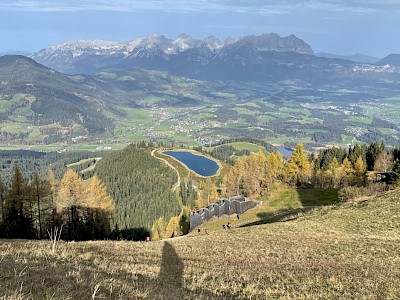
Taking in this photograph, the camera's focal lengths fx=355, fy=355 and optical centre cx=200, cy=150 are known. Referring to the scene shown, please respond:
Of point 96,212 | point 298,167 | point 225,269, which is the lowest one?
point 96,212

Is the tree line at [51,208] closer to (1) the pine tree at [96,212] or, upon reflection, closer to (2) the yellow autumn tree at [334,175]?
(1) the pine tree at [96,212]

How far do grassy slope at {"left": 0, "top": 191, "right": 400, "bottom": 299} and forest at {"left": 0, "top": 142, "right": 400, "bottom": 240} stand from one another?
2704mm

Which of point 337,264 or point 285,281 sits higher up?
point 285,281

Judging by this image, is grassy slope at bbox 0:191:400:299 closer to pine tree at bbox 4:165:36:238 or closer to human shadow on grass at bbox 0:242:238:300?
human shadow on grass at bbox 0:242:238:300

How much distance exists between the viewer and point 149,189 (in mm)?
153875

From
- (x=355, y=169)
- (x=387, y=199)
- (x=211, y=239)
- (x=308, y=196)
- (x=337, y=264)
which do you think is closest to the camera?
(x=337, y=264)

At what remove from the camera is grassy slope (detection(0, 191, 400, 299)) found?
11.5m

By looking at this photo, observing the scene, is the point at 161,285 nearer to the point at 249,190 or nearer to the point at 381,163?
the point at 249,190

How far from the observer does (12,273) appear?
38.7ft

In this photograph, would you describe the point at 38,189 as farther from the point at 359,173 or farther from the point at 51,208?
the point at 359,173

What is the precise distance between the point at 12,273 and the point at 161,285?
513 cm

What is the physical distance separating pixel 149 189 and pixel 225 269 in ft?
454

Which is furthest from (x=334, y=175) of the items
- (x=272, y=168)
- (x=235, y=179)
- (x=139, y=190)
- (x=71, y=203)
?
(x=139, y=190)

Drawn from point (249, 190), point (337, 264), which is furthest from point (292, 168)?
point (337, 264)
